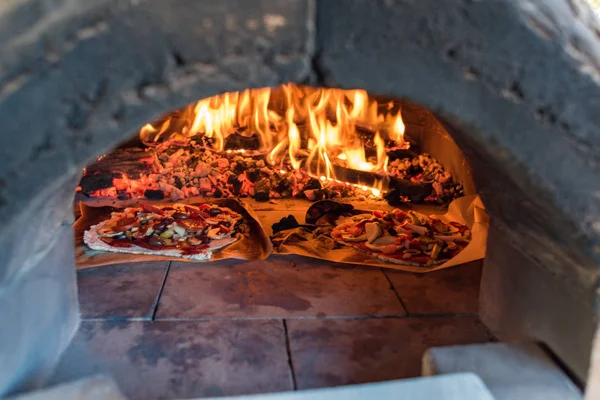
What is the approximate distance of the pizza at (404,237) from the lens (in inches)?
79.2

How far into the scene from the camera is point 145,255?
6.48 ft

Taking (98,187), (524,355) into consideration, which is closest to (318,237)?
(524,355)

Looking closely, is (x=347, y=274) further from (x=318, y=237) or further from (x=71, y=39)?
(x=71, y=39)

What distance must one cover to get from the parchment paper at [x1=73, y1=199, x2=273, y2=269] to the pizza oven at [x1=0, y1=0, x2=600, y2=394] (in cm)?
59

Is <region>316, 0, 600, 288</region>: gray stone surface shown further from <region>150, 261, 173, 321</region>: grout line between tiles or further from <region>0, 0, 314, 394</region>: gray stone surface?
<region>150, 261, 173, 321</region>: grout line between tiles

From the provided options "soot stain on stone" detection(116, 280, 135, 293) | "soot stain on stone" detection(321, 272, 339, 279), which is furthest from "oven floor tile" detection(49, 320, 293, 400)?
"soot stain on stone" detection(321, 272, 339, 279)

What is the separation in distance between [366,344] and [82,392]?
2.44 ft

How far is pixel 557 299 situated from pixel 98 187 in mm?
2379

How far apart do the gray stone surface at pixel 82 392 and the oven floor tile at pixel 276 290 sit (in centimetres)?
54

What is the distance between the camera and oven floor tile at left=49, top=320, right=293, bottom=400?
50.5 inches

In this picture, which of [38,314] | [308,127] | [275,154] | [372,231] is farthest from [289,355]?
[308,127]

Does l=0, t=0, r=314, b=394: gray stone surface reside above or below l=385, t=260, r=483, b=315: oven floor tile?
above

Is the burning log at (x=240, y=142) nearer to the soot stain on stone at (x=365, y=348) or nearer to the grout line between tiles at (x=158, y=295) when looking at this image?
the grout line between tiles at (x=158, y=295)

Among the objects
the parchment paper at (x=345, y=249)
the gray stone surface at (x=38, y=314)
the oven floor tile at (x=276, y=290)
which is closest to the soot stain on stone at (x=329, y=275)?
the oven floor tile at (x=276, y=290)
